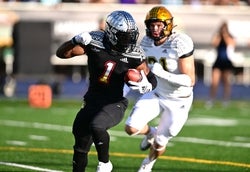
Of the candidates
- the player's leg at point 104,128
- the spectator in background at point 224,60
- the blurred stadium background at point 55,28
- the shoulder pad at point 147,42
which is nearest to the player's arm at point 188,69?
the shoulder pad at point 147,42

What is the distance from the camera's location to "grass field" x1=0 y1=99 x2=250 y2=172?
28.0 ft

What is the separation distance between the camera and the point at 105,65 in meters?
6.90

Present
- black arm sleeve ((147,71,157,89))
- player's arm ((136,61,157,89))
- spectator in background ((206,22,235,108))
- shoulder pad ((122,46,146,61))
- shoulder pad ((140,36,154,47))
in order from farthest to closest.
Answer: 1. spectator in background ((206,22,235,108))
2. shoulder pad ((140,36,154,47))
3. black arm sleeve ((147,71,157,89))
4. player's arm ((136,61,157,89))
5. shoulder pad ((122,46,146,61))

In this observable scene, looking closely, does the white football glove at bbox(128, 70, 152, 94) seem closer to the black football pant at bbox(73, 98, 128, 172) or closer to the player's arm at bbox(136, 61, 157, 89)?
the player's arm at bbox(136, 61, 157, 89)

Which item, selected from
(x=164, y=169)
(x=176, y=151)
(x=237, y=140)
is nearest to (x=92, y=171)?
(x=164, y=169)

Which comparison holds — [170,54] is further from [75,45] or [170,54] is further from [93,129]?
[93,129]

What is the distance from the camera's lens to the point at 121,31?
6824 millimetres

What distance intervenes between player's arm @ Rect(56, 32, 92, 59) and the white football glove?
468 millimetres

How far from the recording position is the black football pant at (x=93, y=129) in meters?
6.77

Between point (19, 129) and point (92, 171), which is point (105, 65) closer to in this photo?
point (92, 171)

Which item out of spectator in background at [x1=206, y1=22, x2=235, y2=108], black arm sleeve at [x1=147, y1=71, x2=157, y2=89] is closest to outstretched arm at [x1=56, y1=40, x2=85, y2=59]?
black arm sleeve at [x1=147, y1=71, x2=157, y2=89]

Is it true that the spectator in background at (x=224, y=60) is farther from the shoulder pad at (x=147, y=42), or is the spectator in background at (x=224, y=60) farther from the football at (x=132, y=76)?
the football at (x=132, y=76)

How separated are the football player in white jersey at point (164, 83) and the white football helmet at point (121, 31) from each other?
0.92 meters

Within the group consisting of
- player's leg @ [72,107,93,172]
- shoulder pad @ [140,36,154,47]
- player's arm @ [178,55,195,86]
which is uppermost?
shoulder pad @ [140,36,154,47]
